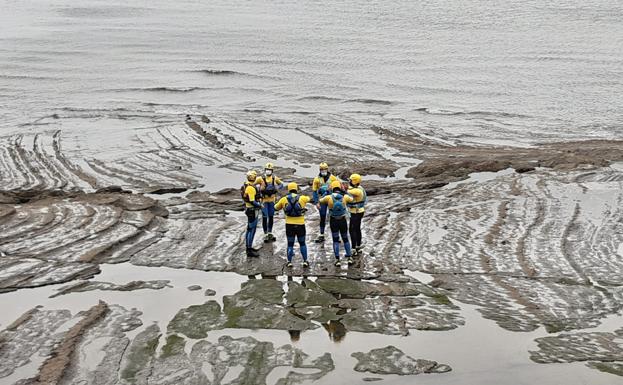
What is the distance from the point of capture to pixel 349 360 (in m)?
9.29

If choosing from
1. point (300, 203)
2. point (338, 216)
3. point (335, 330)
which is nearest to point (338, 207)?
point (338, 216)

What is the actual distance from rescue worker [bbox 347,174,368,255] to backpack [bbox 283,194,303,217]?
113 cm

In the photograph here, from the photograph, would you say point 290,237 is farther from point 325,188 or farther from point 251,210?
point 325,188

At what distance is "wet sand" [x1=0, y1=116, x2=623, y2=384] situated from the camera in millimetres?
9203

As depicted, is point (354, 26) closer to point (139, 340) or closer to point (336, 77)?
point (336, 77)

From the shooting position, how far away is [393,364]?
9.12 meters

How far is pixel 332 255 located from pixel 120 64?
33976 millimetres

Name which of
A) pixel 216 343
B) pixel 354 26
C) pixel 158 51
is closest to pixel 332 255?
pixel 216 343

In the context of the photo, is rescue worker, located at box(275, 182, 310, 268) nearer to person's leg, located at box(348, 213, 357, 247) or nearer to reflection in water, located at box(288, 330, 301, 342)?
person's leg, located at box(348, 213, 357, 247)

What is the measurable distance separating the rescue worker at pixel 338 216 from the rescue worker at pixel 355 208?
12 centimetres

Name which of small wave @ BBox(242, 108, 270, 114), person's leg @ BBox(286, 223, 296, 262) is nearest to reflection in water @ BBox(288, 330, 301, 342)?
person's leg @ BBox(286, 223, 296, 262)

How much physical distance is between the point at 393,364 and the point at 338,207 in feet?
15.9

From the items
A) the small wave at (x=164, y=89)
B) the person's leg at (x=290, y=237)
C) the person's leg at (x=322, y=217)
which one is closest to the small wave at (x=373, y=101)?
the small wave at (x=164, y=89)

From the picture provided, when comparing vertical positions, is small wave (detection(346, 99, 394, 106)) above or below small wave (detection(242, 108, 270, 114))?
above
